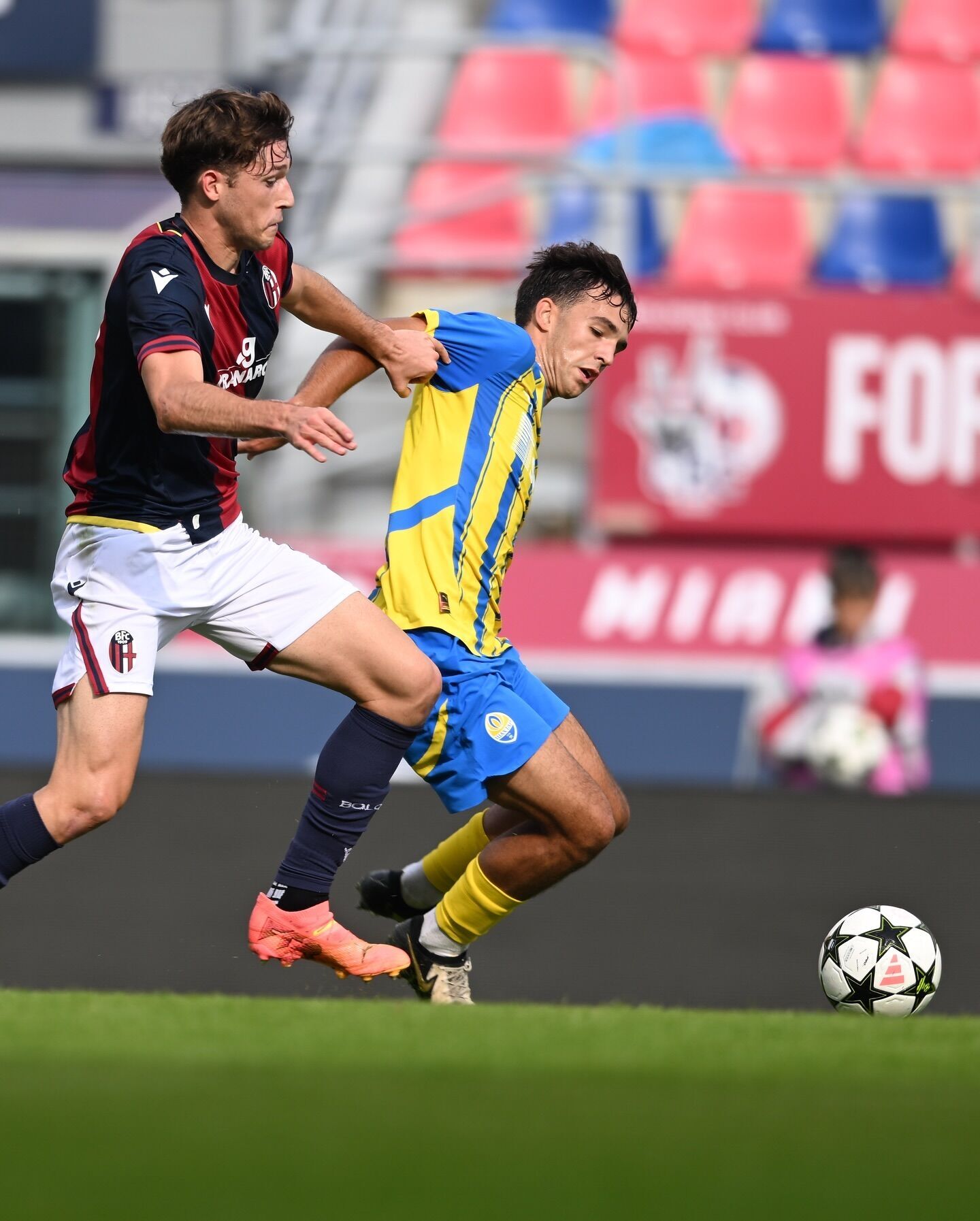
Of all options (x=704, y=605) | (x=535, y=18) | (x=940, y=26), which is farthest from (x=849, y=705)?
(x=940, y=26)

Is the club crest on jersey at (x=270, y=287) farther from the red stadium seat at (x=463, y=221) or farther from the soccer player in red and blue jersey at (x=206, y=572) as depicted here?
the red stadium seat at (x=463, y=221)

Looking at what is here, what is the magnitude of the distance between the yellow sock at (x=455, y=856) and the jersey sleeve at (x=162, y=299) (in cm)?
136

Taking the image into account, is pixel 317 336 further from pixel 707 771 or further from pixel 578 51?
pixel 707 771

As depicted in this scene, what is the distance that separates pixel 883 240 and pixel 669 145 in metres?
1.30

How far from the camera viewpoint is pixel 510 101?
10.6 meters

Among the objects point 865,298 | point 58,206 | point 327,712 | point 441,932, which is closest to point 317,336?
point 58,206

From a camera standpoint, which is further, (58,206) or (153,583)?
(58,206)

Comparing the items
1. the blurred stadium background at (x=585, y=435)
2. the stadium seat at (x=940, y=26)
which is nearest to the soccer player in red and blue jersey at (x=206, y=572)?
the blurred stadium background at (x=585, y=435)

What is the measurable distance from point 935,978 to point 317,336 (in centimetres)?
543

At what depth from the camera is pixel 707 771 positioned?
339 inches

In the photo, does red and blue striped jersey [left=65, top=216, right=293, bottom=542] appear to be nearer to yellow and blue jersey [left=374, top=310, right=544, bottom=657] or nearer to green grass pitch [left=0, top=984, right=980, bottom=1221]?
yellow and blue jersey [left=374, top=310, right=544, bottom=657]

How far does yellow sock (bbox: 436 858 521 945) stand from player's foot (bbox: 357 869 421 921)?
28cm

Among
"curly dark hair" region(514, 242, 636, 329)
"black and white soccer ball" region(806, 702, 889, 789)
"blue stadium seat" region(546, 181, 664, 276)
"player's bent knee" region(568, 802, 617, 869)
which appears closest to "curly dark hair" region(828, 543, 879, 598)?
"black and white soccer ball" region(806, 702, 889, 789)

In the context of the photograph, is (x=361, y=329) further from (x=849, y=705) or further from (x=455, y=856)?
(x=849, y=705)
